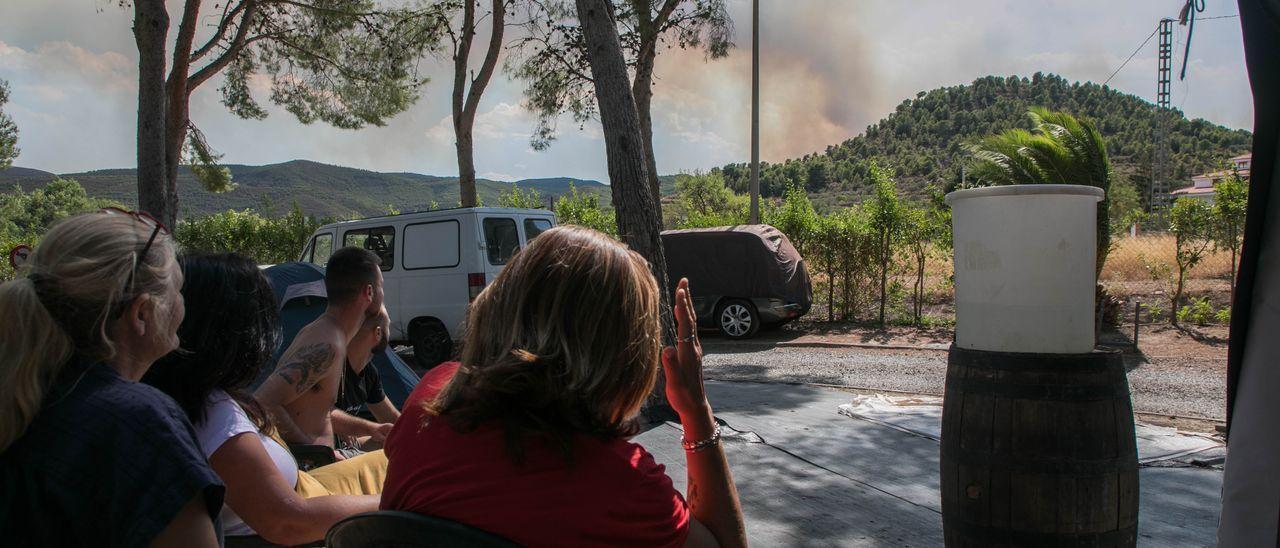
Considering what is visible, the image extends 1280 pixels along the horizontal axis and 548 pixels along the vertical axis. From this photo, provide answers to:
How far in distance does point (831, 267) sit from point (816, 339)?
1996 millimetres

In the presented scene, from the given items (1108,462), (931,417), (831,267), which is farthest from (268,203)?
(1108,462)

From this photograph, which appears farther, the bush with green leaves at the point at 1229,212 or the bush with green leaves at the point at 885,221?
the bush with green leaves at the point at 885,221

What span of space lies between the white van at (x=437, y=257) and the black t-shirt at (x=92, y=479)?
27.6 feet

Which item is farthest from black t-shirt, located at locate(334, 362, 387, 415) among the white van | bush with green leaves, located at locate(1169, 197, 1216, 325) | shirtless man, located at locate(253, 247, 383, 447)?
bush with green leaves, located at locate(1169, 197, 1216, 325)

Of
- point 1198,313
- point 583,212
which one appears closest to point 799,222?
point 583,212

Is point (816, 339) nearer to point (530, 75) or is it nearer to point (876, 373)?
point (876, 373)

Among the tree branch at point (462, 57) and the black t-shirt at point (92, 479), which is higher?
the tree branch at point (462, 57)

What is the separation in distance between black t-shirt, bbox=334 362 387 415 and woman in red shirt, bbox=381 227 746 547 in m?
2.01

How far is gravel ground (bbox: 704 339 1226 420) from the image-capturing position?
7.34 m

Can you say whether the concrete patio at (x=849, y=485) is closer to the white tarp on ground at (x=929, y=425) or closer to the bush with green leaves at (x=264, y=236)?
the white tarp on ground at (x=929, y=425)

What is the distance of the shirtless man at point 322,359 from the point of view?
8.84 ft

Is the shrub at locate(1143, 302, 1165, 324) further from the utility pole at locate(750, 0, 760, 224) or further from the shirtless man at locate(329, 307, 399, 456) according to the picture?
the shirtless man at locate(329, 307, 399, 456)

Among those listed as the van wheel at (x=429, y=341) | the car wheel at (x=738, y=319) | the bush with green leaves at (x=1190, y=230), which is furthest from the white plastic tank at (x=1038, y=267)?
the bush with green leaves at (x=1190, y=230)

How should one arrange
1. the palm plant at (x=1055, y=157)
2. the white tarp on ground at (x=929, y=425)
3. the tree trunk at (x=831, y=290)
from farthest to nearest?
the tree trunk at (x=831, y=290) < the palm plant at (x=1055, y=157) < the white tarp on ground at (x=929, y=425)
